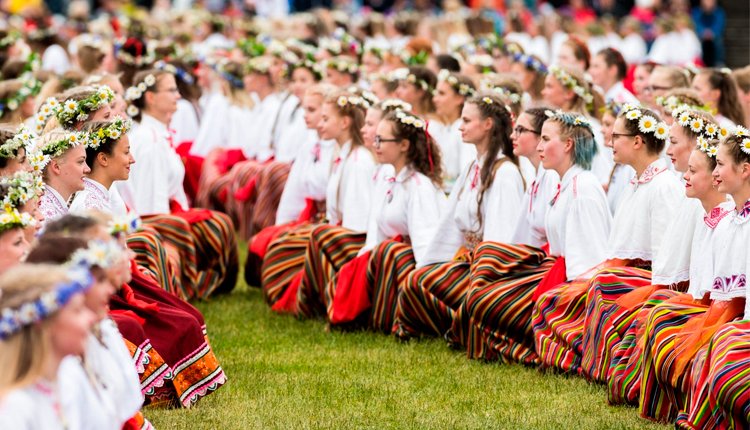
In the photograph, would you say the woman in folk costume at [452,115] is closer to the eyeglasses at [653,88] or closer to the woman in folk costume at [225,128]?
the eyeglasses at [653,88]

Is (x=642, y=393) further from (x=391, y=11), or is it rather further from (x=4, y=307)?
(x=391, y=11)

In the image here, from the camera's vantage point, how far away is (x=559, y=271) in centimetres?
565

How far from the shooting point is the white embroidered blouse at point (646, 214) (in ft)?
17.1

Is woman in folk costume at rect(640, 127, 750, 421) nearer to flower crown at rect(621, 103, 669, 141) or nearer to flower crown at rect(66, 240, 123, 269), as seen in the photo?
flower crown at rect(621, 103, 669, 141)

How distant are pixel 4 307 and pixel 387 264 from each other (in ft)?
12.6

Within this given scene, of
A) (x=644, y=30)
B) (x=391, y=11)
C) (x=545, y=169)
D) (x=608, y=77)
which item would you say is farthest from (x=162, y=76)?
(x=391, y=11)

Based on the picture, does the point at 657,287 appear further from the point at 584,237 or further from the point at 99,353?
the point at 99,353

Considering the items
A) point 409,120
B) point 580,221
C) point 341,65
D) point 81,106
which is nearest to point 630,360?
point 580,221

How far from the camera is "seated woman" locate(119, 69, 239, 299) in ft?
23.2

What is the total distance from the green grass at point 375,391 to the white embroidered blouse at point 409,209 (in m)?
0.62

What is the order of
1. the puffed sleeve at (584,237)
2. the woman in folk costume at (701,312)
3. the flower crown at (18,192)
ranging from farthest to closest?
the puffed sleeve at (584,237) < the woman in folk costume at (701,312) < the flower crown at (18,192)

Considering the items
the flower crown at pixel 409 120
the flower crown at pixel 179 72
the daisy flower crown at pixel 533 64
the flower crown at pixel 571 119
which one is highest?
the flower crown at pixel 571 119

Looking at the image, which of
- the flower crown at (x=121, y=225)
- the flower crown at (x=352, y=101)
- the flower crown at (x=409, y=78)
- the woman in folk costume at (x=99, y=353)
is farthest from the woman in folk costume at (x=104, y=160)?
the flower crown at (x=409, y=78)

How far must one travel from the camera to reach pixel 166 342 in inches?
195
